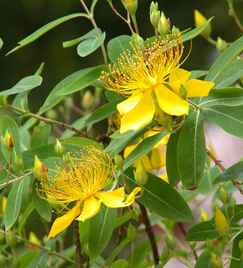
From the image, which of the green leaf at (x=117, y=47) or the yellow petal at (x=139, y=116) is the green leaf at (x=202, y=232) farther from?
the green leaf at (x=117, y=47)

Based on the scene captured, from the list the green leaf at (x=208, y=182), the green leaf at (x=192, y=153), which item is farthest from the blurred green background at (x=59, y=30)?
the green leaf at (x=192, y=153)

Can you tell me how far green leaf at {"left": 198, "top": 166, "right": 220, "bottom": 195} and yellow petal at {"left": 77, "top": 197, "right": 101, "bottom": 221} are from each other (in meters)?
0.45

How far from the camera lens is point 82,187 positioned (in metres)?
0.80

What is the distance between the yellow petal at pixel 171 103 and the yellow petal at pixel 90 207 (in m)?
0.19

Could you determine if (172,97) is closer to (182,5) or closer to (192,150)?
(192,150)

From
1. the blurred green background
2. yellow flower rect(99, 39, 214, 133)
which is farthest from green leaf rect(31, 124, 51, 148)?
the blurred green background

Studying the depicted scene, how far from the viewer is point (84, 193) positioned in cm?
79

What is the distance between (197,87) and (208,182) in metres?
0.49

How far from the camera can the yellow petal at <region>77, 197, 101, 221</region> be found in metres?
0.72

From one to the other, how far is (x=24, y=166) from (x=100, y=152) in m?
0.19

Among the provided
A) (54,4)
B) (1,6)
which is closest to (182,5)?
(54,4)

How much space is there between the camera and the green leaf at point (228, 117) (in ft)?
2.51

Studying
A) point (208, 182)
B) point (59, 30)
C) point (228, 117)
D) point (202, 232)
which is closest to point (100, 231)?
point (202, 232)

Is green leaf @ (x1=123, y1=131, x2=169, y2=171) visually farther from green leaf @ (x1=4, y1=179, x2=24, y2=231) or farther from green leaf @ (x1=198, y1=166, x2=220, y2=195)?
green leaf @ (x1=198, y1=166, x2=220, y2=195)
